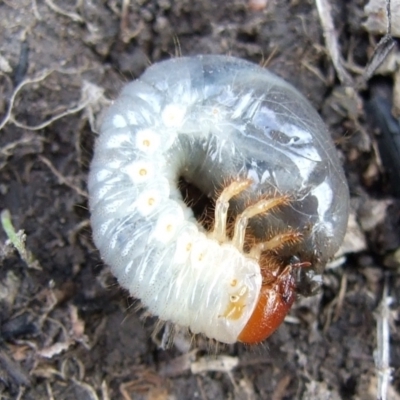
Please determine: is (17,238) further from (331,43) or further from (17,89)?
(331,43)

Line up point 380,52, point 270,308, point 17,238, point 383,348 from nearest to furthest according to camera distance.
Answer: point 270,308, point 17,238, point 383,348, point 380,52

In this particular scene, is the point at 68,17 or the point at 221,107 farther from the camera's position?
the point at 68,17

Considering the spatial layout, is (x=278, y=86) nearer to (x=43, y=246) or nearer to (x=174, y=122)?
(x=174, y=122)

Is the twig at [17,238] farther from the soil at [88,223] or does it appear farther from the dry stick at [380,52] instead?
the dry stick at [380,52]

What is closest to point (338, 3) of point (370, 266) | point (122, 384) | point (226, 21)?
point (226, 21)

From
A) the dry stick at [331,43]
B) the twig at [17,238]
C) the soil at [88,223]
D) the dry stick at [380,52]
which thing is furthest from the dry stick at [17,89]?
the dry stick at [380,52]

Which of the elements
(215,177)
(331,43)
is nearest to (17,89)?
(215,177)
